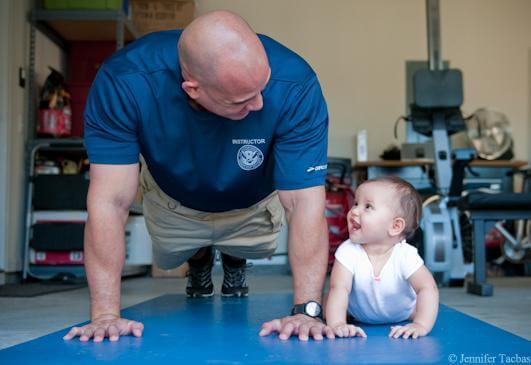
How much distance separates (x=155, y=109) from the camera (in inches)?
62.2

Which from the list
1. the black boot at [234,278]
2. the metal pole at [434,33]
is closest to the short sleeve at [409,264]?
the black boot at [234,278]

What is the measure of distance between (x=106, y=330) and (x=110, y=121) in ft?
1.55

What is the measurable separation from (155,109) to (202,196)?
451mm

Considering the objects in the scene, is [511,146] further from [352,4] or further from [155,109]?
[155,109]

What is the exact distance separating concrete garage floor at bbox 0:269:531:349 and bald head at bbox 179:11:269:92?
881mm

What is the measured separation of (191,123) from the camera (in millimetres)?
1610

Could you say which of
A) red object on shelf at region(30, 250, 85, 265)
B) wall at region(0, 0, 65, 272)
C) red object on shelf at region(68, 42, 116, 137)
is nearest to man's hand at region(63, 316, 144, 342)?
red object on shelf at region(30, 250, 85, 265)

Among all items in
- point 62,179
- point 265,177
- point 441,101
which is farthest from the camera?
point 62,179

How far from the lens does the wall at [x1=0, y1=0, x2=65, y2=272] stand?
4.06 metres

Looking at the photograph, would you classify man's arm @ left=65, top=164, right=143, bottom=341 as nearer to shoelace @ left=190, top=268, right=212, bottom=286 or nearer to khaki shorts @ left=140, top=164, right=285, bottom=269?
khaki shorts @ left=140, top=164, right=285, bottom=269

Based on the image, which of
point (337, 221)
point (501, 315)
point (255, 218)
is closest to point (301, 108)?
point (255, 218)

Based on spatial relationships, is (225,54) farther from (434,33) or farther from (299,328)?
(434,33)

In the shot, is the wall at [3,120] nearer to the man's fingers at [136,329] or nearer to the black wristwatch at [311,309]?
the man's fingers at [136,329]

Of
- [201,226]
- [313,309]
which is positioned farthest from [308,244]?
[201,226]
